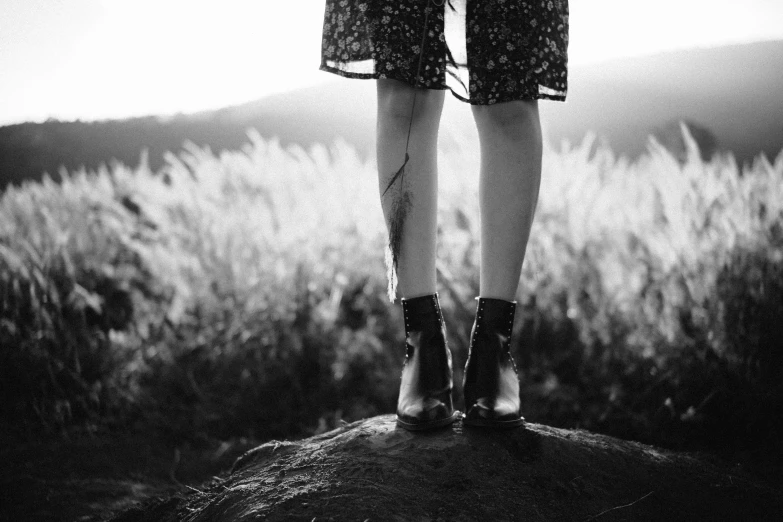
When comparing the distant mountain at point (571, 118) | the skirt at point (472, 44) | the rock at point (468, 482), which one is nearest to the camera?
the rock at point (468, 482)

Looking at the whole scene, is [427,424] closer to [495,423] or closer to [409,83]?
[495,423]

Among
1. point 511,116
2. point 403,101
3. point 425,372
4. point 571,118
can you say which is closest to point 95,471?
point 425,372

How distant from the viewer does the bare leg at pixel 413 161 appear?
53.4 inches

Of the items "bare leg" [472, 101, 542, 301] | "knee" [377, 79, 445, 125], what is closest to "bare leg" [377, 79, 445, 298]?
"knee" [377, 79, 445, 125]

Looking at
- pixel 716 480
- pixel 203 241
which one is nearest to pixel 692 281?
pixel 716 480

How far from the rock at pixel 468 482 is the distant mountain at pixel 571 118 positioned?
2900 mm

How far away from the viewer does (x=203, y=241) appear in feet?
8.85

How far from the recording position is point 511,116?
1.34 m

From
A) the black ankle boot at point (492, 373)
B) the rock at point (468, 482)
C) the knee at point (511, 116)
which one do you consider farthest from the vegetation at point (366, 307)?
the knee at point (511, 116)

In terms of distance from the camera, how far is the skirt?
50.6 inches

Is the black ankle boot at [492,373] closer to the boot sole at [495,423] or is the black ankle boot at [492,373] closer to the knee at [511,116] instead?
the boot sole at [495,423]

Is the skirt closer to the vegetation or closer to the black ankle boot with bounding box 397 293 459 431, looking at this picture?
the black ankle boot with bounding box 397 293 459 431

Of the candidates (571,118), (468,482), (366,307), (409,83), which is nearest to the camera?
(468,482)

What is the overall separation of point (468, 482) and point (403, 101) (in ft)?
2.70
